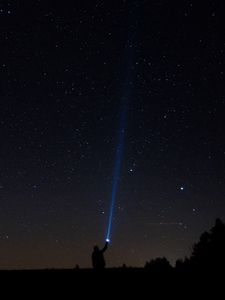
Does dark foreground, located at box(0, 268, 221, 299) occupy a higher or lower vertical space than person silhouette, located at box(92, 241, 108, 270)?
lower

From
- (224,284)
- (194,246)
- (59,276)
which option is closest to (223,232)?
(194,246)

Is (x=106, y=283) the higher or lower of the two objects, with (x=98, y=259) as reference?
lower

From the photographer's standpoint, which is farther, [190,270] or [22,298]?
[190,270]

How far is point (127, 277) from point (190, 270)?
2048 mm

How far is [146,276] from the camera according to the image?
12.3 m

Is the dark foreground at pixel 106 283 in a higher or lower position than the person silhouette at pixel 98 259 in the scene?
lower

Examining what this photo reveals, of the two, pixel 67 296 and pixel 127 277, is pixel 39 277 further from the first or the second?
pixel 127 277

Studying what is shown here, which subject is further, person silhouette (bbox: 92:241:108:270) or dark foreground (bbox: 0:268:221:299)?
person silhouette (bbox: 92:241:108:270)

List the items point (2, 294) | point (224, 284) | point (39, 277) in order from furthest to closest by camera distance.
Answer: point (224, 284)
point (39, 277)
point (2, 294)

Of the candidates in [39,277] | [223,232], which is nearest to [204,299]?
[39,277]

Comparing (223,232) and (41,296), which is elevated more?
(223,232)

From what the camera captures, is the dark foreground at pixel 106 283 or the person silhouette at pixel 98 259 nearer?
the dark foreground at pixel 106 283

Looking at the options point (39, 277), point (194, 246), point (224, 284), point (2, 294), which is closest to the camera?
point (2, 294)

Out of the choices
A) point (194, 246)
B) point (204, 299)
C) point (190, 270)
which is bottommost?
point (204, 299)
